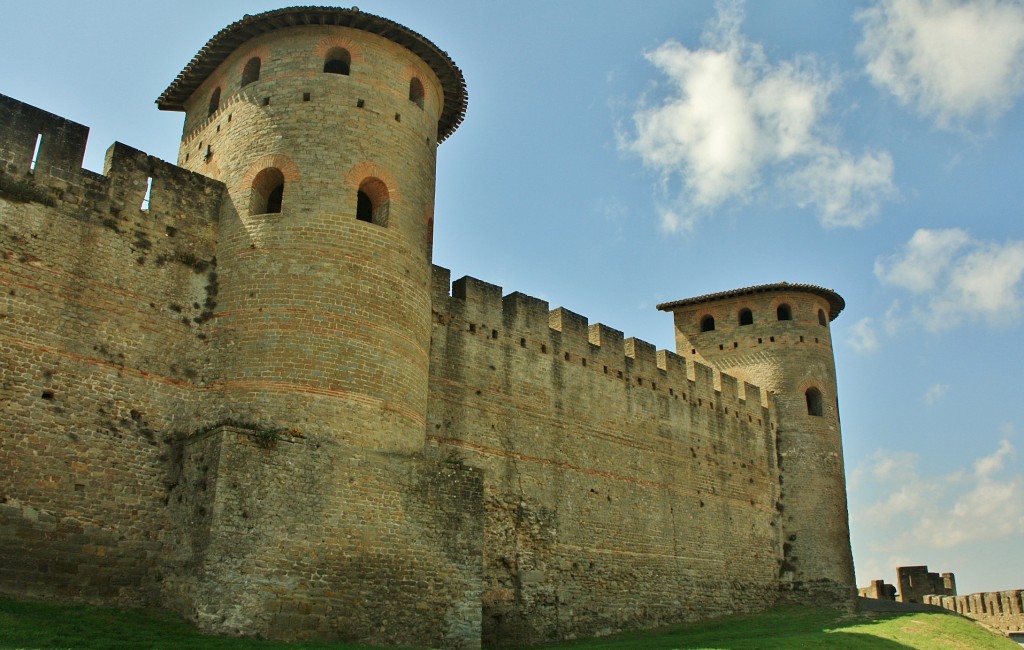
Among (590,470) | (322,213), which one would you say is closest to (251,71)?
(322,213)

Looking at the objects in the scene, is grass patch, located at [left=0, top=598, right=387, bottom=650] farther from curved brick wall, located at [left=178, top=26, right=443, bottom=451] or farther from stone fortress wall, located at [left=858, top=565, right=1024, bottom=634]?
stone fortress wall, located at [left=858, top=565, right=1024, bottom=634]

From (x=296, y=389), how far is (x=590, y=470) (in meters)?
7.32

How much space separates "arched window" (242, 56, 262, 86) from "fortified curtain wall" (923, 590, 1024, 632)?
70.8 feet

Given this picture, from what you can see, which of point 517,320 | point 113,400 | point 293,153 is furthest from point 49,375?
point 517,320

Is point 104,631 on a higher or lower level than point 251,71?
lower

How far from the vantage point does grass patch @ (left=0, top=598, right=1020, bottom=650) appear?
9508 mm

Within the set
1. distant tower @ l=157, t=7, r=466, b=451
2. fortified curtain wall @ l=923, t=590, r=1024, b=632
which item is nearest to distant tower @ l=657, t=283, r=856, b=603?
fortified curtain wall @ l=923, t=590, r=1024, b=632

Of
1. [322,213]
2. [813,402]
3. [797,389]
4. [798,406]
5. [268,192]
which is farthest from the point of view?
[813,402]

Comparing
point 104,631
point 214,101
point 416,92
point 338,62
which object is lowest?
point 104,631

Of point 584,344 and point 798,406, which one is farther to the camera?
point 798,406

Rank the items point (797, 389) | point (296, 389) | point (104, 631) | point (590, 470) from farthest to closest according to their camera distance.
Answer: point (797, 389), point (590, 470), point (296, 389), point (104, 631)

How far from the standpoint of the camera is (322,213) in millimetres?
Result: 13242

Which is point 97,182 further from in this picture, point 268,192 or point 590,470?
point 590,470

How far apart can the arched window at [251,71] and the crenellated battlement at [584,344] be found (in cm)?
432
